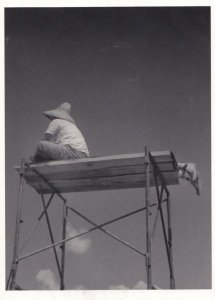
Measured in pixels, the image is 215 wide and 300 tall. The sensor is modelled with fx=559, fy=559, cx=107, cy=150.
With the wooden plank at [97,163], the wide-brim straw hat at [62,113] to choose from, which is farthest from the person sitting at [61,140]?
the wooden plank at [97,163]

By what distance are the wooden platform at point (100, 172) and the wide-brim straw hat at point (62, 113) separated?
1195mm

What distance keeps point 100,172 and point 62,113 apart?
157 centimetres

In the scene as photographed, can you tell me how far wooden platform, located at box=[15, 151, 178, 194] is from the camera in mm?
9844

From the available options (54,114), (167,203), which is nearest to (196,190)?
(167,203)

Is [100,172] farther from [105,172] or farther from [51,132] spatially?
[51,132]

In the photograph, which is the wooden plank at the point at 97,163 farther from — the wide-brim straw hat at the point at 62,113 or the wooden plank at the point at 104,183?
the wide-brim straw hat at the point at 62,113

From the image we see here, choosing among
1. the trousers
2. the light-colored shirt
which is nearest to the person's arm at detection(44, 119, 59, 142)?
the light-colored shirt

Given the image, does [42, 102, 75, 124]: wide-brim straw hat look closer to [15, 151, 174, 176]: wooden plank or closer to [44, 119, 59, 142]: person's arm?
[44, 119, 59, 142]: person's arm

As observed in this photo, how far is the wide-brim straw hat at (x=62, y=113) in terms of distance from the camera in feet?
36.2

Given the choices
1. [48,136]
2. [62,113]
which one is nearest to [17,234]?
[48,136]

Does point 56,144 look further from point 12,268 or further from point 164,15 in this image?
point 164,15

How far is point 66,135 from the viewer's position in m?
10.7
